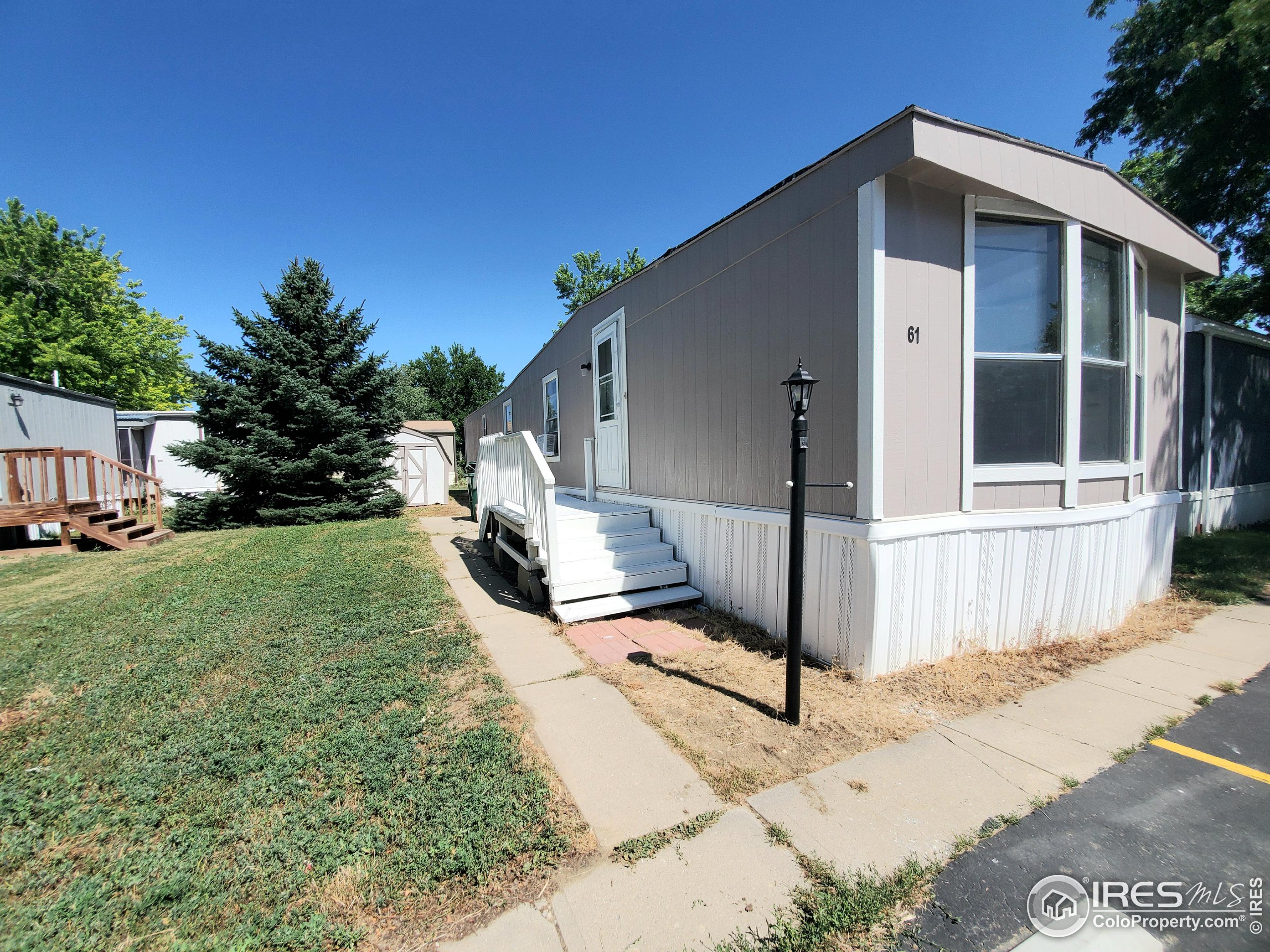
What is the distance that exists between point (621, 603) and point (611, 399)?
3.14 metres

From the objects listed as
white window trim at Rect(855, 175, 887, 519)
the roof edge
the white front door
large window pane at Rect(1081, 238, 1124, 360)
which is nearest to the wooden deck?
the roof edge

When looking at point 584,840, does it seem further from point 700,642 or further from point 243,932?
point 700,642

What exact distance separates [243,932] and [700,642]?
2968 millimetres

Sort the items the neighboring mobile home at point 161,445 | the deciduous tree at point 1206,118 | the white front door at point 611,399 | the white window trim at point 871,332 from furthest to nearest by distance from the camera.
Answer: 1. the neighboring mobile home at point 161,445
2. the deciduous tree at point 1206,118
3. the white front door at point 611,399
4. the white window trim at point 871,332

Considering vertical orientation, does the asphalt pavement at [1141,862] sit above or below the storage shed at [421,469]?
below

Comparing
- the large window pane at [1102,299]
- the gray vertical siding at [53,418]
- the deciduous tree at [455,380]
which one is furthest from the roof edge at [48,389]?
the deciduous tree at [455,380]

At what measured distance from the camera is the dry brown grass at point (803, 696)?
242 centimetres


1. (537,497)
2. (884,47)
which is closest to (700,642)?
(537,497)

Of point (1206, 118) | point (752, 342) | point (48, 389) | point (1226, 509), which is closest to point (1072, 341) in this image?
point (752, 342)

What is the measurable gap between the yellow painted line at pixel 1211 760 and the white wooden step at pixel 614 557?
3.59 m

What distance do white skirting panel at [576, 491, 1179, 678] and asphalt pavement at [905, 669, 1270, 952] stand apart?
1126mm

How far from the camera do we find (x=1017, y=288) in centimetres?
351

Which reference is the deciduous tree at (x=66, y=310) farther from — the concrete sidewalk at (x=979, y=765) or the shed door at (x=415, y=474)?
the concrete sidewalk at (x=979, y=765)

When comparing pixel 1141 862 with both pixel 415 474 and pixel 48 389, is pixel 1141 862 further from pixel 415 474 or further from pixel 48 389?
pixel 48 389
